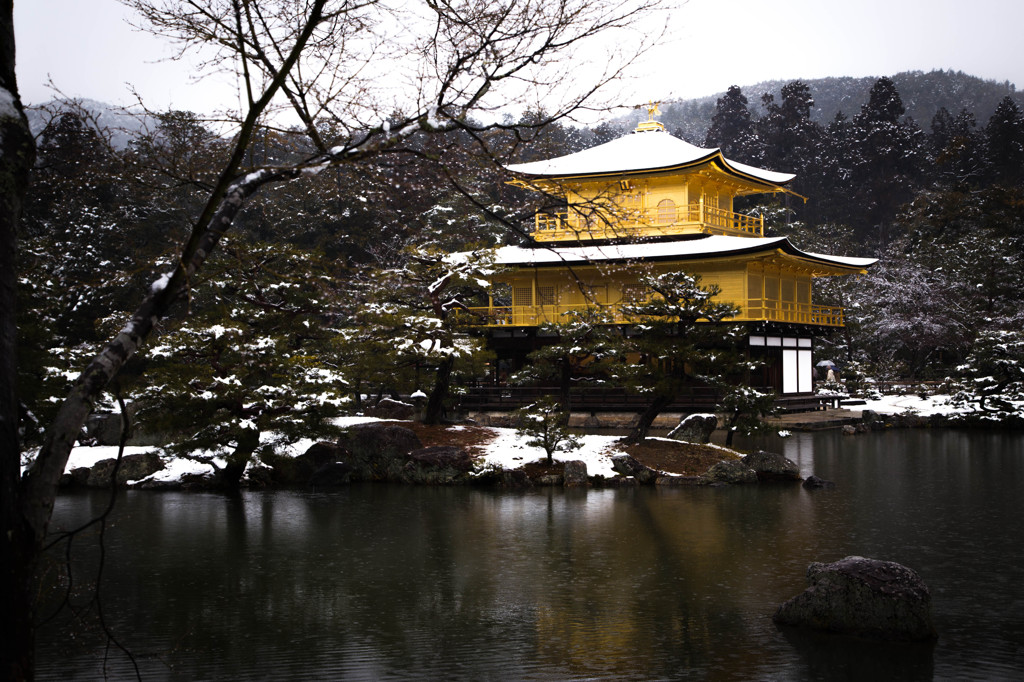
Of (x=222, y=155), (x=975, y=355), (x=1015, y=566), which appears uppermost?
(x=222, y=155)

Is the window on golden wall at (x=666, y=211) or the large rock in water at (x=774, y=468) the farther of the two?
the window on golden wall at (x=666, y=211)

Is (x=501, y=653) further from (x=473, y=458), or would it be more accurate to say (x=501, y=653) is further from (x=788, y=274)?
(x=788, y=274)

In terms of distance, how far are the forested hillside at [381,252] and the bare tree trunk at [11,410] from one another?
49 centimetres

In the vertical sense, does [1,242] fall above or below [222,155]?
below

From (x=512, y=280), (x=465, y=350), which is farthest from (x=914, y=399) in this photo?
(x=465, y=350)

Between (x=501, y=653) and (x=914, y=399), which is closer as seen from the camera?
(x=501, y=653)

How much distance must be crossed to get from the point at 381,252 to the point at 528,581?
30.6 m

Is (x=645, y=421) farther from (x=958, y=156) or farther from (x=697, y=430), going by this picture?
(x=958, y=156)

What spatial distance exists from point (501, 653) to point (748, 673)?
181cm

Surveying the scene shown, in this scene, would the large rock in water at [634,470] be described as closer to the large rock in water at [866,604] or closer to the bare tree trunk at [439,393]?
the bare tree trunk at [439,393]

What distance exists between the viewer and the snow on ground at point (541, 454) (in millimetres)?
16641

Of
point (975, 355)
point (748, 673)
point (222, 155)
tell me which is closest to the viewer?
point (222, 155)

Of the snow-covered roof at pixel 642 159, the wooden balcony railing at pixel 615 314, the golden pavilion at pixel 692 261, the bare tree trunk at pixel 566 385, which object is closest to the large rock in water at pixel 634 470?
the bare tree trunk at pixel 566 385

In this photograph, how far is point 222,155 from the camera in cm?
616
